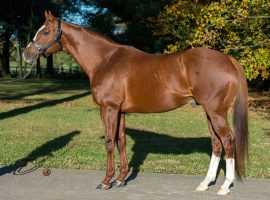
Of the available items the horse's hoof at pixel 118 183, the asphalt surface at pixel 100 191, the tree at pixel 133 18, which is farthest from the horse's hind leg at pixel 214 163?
the tree at pixel 133 18

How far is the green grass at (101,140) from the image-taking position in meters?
7.78

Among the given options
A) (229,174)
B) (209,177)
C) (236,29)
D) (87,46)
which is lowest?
(209,177)

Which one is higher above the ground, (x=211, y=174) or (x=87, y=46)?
(x=87, y=46)

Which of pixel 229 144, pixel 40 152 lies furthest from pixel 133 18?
pixel 229 144

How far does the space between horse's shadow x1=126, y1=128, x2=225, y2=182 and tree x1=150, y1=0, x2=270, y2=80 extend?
158 inches

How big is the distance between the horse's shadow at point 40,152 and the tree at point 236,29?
17.5 ft

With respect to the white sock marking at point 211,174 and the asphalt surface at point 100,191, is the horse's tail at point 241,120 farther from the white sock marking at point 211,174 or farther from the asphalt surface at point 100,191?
the asphalt surface at point 100,191

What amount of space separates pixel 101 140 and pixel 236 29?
7025 mm

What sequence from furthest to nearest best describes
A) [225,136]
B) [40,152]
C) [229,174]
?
[40,152] → [229,174] → [225,136]

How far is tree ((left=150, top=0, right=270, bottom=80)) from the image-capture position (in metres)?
13.5

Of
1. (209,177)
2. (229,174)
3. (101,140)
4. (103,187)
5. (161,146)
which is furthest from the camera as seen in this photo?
(101,140)

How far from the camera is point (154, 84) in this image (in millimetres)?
6094

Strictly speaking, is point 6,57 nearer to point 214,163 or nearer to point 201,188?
point 214,163

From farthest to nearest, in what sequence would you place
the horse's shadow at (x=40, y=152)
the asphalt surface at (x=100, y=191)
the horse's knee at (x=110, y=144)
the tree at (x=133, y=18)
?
the tree at (x=133, y=18) < the horse's shadow at (x=40, y=152) < the horse's knee at (x=110, y=144) < the asphalt surface at (x=100, y=191)
